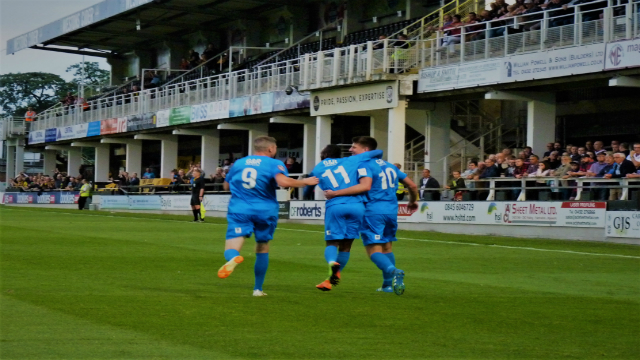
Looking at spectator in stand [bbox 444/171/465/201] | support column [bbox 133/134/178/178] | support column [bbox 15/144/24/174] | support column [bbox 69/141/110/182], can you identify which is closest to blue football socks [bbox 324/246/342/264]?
spectator in stand [bbox 444/171/465/201]

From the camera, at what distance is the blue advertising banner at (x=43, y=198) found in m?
59.3

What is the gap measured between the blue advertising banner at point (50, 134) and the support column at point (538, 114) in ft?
135

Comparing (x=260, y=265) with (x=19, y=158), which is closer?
(x=260, y=265)

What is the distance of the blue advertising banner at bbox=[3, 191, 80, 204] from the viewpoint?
2336 inches

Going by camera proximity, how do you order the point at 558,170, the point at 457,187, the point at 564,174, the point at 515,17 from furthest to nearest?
1. the point at 457,187
2. the point at 515,17
3. the point at 558,170
4. the point at 564,174

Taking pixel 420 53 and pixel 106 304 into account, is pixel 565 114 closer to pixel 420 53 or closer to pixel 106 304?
pixel 420 53

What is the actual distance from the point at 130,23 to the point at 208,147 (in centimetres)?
1479

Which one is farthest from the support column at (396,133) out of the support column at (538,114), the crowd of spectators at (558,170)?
the support column at (538,114)

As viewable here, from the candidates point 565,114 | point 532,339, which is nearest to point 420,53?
point 565,114

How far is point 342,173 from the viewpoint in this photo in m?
11.7

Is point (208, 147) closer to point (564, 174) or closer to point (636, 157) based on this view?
point (564, 174)

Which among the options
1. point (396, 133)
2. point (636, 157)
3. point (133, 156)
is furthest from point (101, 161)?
point (636, 157)

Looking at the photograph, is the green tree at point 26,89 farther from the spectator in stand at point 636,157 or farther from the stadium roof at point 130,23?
the spectator in stand at point 636,157

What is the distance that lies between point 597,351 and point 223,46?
54.5 m
